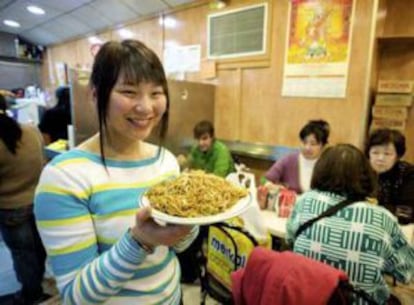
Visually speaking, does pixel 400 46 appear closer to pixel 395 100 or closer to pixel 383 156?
pixel 395 100

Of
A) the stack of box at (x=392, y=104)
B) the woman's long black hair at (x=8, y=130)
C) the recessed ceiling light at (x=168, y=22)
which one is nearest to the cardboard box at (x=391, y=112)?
the stack of box at (x=392, y=104)

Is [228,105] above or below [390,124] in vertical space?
above

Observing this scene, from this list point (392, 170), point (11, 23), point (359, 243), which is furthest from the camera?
point (11, 23)

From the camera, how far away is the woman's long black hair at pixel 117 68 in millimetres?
683

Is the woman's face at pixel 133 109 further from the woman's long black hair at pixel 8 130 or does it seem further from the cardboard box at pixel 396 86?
the cardboard box at pixel 396 86

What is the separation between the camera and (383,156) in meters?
1.95

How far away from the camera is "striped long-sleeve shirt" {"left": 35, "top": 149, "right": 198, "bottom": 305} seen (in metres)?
0.60

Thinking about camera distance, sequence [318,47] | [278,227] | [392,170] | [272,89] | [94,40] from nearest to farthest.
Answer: [278,227] → [392,170] → [318,47] → [272,89] → [94,40]

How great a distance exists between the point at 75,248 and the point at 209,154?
2273 mm

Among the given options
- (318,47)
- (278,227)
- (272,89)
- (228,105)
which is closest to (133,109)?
(278,227)

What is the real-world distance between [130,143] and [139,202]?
0.17 meters

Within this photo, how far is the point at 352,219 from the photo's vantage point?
1.22 meters

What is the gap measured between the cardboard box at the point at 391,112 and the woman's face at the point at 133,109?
2.24 m

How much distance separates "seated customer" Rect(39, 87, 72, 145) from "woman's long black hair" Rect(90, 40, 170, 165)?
2.43 meters
